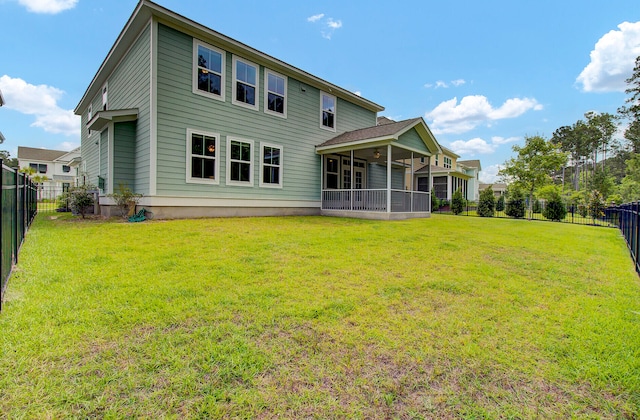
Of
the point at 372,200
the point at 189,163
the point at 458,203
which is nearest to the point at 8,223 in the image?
the point at 189,163

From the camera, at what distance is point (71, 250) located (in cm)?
495

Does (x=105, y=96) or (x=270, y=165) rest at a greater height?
(x=105, y=96)

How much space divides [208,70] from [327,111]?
233 inches

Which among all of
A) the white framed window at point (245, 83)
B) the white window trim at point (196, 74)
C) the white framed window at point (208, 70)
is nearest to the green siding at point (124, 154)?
the white window trim at point (196, 74)

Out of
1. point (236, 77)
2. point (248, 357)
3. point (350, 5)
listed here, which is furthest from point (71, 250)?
point (350, 5)

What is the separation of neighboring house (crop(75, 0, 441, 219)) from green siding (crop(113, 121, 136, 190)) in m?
0.03

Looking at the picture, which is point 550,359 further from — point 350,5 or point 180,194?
point 350,5

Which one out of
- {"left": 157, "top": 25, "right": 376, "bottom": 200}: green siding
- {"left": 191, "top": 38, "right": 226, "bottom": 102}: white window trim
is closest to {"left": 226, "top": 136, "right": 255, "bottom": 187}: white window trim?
{"left": 157, "top": 25, "right": 376, "bottom": 200}: green siding

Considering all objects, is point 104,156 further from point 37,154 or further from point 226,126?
point 37,154

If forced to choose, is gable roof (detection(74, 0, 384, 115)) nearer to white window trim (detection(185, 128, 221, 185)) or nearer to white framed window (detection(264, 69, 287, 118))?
white framed window (detection(264, 69, 287, 118))

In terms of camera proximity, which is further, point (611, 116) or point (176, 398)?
point (611, 116)

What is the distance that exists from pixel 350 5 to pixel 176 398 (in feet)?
50.9

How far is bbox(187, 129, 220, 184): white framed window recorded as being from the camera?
977cm

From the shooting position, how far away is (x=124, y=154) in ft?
33.8
